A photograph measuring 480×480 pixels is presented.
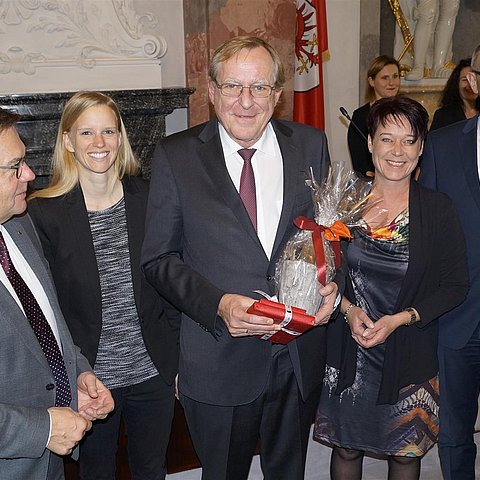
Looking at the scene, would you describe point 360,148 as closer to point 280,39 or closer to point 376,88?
point 376,88

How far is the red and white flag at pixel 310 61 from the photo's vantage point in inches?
255

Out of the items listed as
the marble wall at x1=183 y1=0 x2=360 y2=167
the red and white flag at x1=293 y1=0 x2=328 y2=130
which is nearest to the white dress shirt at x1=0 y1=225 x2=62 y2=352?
the marble wall at x1=183 y1=0 x2=360 y2=167

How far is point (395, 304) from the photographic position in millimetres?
2717

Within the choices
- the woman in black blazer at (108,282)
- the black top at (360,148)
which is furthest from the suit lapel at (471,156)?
the black top at (360,148)

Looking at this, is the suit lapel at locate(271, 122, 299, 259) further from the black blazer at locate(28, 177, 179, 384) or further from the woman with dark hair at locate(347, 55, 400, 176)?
the woman with dark hair at locate(347, 55, 400, 176)

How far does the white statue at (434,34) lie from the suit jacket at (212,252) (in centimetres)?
541

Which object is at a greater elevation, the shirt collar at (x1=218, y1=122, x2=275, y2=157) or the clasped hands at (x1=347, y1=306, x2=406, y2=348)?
the shirt collar at (x1=218, y1=122, x2=275, y2=157)

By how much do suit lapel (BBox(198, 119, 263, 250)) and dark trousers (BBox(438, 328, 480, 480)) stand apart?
3.59ft

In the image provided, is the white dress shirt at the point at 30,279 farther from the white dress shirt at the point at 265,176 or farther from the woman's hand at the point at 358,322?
the woman's hand at the point at 358,322

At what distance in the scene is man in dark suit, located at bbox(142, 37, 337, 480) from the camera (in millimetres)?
2332

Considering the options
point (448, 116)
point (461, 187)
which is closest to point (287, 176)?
point (461, 187)

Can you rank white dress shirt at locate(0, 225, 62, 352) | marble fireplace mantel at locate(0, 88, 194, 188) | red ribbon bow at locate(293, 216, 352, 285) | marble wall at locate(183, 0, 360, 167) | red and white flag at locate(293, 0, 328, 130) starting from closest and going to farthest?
1. white dress shirt at locate(0, 225, 62, 352)
2. red ribbon bow at locate(293, 216, 352, 285)
3. marble fireplace mantel at locate(0, 88, 194, 188)
4. marble wall at locate(183, 0, 360, 167)
5. red and white flag at locate(293, 0, 328, 130)

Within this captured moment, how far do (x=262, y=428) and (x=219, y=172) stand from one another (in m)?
0.90

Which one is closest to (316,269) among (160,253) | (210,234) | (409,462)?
(210,234)
